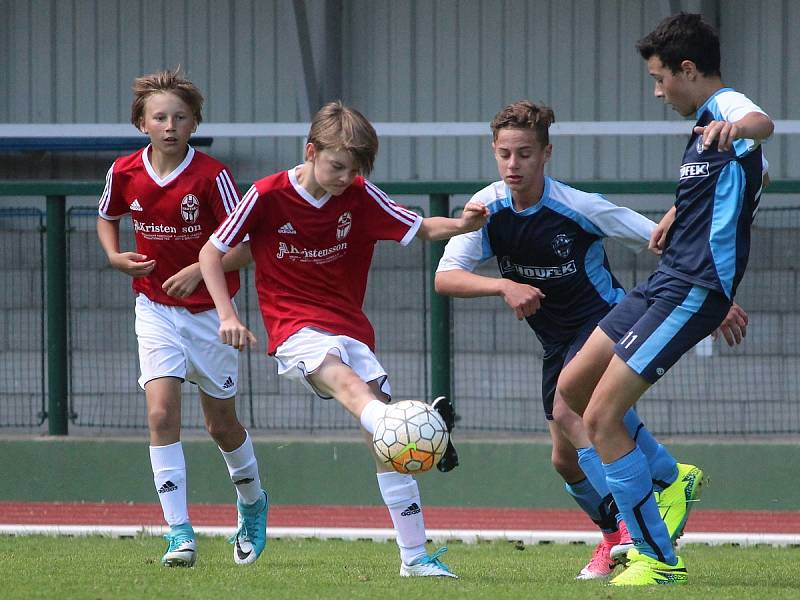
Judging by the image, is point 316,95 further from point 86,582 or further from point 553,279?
point 86,582

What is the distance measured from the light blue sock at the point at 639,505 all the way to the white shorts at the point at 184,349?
6.20ft

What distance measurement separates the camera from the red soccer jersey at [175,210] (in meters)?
5.61

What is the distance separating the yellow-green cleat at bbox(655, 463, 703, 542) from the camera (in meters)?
5.06

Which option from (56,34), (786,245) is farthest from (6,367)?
(56,34)

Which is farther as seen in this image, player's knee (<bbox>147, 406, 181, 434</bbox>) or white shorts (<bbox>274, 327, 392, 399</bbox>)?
player's knee (<bbox>147, 406, 181, 434</bbox>)

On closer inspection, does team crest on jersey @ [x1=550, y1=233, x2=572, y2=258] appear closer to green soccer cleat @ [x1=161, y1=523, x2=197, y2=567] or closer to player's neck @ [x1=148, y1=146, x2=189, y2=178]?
player's neck @ [x1=148, y1=146, x2=189, y2=178]

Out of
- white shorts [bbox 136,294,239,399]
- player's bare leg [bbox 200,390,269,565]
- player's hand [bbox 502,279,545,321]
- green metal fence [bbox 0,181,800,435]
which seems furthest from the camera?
green metal fence [bbox 0,181,800,435]

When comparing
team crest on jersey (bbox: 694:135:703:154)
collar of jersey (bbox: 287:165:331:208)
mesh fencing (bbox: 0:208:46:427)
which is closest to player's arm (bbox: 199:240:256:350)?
collar of jersey (bbox: 287:165:331:208)

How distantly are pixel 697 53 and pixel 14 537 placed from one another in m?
4.32

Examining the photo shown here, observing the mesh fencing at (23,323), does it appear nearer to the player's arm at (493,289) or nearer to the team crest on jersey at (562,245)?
the player's arm at (493,289)

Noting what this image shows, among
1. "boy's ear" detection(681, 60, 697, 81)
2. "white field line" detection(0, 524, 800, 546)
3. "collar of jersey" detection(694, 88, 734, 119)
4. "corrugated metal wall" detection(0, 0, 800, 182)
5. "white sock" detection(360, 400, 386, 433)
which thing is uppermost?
"corrugated metal wall" detection(0, 0, 800, 182)

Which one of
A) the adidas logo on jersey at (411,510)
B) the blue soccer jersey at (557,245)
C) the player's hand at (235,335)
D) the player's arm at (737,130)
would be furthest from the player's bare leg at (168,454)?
the player's arm at (737,130)

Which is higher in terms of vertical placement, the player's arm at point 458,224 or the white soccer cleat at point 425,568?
the player's arm at point 458,224

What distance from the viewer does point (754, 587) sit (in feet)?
15.2
